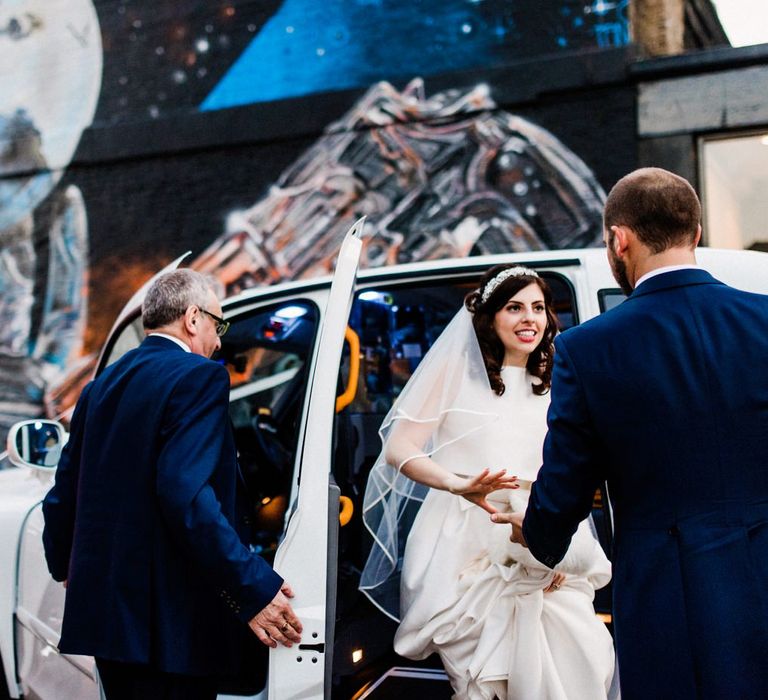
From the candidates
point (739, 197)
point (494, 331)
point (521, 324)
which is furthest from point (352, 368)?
point (739, 197)

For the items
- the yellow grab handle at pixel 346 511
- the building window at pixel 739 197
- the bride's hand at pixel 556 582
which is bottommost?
the building window at pixel 739 197

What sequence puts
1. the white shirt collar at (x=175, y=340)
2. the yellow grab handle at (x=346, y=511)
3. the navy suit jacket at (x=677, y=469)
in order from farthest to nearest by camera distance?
the yellow grab handle at (x=346, y=511) < the white shirt collar at (x=175, y=340) < the navy suit jacket at (x=677, y=469)

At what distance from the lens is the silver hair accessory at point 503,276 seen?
3.28 metres

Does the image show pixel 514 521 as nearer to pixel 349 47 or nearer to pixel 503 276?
pixel 503 276

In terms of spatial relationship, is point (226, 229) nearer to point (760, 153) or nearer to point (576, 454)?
point (760, 153)

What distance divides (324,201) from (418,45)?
171cm

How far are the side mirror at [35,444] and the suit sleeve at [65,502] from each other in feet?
2.12

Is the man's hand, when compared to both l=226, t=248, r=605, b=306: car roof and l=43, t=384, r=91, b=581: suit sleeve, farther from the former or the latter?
l=226, t=248, r=605, b=306: car roof

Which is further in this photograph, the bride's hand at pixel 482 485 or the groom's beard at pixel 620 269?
the bride's hand at pixel 482 485

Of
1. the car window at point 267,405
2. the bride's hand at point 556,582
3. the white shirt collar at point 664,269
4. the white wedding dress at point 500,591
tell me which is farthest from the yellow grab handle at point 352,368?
the white shirt collar at point 664,269

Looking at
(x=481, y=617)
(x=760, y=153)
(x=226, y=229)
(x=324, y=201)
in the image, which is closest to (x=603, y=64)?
(x=760, y=153)

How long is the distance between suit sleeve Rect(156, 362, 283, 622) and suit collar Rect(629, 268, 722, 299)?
1.26 m

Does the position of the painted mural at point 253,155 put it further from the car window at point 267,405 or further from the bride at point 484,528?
the bride at point 484,528

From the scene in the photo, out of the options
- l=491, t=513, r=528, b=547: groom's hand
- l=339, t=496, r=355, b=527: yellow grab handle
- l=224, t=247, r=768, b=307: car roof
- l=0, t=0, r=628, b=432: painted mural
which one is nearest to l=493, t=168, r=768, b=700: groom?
l=491, t=513, r=528, b=547: groom's hand
